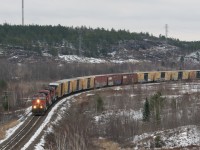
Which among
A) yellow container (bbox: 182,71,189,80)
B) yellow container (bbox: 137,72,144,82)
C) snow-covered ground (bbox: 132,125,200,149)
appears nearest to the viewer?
snow-covered ground (bbox: 132,125,200,149)

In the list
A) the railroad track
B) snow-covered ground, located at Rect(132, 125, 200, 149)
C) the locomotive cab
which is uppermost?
the locomotive cab

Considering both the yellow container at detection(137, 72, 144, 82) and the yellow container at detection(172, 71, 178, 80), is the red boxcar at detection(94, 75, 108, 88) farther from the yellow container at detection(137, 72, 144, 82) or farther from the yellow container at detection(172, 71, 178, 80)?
the yellow container at detection(172, 71, 178, 80)

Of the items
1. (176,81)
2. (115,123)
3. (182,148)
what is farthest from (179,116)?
(176,81)

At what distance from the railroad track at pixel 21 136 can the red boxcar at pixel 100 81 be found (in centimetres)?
4431

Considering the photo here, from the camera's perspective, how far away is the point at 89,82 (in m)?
102

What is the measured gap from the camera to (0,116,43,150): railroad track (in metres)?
47.2

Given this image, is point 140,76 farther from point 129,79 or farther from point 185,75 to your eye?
point 185,75

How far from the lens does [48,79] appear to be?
497 feet

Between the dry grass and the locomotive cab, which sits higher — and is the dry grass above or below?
below

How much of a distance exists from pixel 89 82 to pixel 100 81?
511cm

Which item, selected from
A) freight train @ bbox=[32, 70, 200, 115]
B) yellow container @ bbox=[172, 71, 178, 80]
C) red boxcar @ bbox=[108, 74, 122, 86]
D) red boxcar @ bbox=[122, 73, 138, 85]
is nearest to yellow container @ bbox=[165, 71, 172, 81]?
freight train @ bbox=[32, 70, 200, 115]

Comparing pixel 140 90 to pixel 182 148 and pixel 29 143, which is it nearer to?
pixel 182 148

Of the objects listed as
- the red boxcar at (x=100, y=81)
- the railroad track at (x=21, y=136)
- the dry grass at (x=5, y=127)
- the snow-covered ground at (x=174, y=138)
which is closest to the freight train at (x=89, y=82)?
the red boxcar at (x=100, y=81)

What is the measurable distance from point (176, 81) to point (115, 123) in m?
63.9
